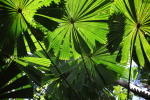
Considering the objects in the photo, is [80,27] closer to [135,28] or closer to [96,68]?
[135,28]

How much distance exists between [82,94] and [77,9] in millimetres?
1695

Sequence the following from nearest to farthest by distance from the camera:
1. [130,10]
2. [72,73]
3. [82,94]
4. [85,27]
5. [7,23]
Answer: [7,23] → [130,10] → [85,27] → [72,73] → [82,94]

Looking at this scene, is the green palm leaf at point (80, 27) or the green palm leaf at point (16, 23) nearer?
the green palm leaf at point (16, 23)

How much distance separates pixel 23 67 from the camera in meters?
2.15

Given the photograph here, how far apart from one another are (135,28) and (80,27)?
26.5 inches

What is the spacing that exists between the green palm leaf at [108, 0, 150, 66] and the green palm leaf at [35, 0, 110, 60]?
0.58ft

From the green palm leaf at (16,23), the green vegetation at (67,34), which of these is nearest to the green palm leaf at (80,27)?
the green vegetation at (67,34)

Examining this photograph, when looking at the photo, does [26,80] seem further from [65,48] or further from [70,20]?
[70,20]

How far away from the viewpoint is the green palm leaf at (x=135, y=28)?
74.2 inches

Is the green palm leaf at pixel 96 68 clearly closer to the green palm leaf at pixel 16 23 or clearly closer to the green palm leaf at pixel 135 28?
the green palm leaf at pixel 135 28

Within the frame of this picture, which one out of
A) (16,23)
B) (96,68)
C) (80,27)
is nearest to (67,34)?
(80,27)

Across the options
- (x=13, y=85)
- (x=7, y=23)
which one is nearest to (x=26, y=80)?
(x=13, y=85)

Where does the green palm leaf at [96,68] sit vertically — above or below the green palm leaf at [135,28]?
below

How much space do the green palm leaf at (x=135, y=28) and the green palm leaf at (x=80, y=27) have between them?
0.58ft
